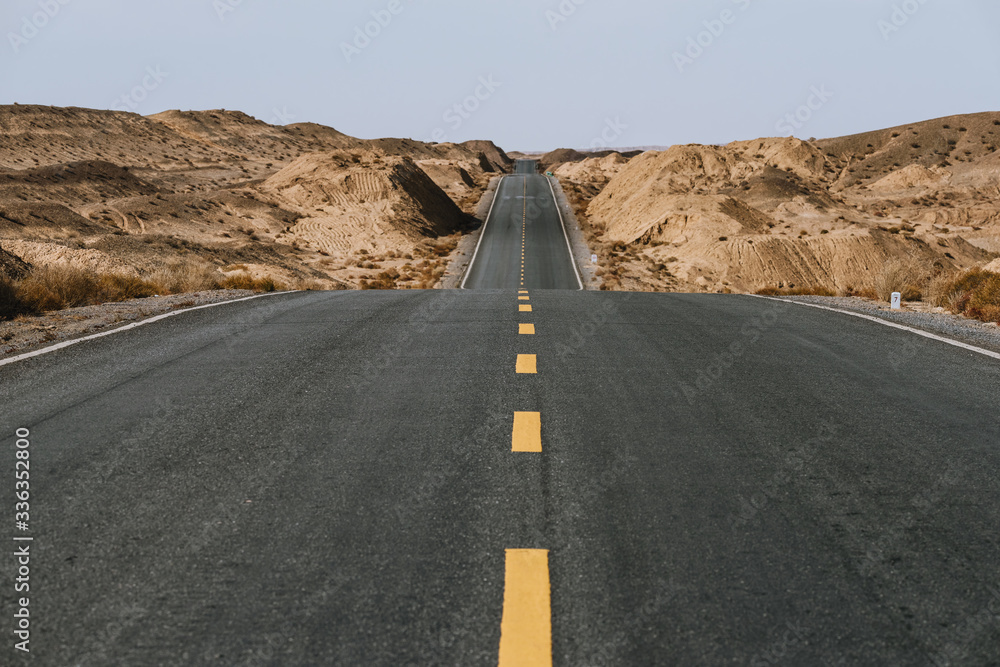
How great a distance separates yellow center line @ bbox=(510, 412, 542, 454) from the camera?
4.99 m

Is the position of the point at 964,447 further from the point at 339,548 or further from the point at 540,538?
the point at 339,548

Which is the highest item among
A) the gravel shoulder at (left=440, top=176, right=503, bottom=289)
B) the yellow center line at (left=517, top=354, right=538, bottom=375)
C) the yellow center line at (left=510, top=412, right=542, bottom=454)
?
the yellow center line at (left=510, top=412, right=542, bottom=454)

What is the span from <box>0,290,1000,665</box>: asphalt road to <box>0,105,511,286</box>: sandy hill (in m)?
25.4

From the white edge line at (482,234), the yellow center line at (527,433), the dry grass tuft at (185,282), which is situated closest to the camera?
the yellow center line at (527,433)

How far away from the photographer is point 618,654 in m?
2.73

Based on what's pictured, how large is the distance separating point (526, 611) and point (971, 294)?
44.2ft

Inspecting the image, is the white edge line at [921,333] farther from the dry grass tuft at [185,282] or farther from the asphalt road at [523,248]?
the asphalt road at [523,248]

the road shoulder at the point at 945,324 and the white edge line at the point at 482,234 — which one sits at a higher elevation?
the road shoulder at the point at 945,324

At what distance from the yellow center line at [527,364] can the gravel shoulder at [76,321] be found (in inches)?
218

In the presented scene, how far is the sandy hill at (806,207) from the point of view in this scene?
5266cm

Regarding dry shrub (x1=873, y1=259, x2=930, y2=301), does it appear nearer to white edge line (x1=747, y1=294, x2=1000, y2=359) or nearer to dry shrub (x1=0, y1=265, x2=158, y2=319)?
white edge line (x1=747, y1=294, x2=1000, y2=359)

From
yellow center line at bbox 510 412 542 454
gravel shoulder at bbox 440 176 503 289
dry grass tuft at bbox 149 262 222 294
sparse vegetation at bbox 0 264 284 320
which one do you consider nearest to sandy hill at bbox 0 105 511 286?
gravel shoulder at bbox 440 176 503 289

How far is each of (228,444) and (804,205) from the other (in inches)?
2986

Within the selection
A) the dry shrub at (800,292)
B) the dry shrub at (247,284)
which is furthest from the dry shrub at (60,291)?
the dry shrub at (800,292)
